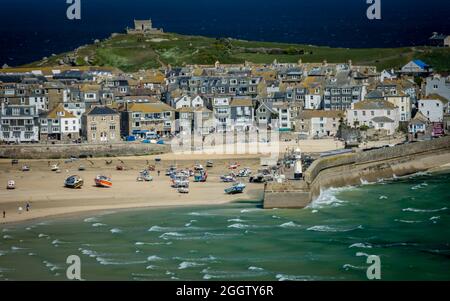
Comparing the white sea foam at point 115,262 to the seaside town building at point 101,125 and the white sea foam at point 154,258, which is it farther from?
the seaside town building at point 101,125

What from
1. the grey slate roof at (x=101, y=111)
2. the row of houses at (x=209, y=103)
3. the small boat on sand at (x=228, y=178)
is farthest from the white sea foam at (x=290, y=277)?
the grey slate roof at (x=101, y=111)

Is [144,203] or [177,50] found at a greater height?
[177,50]

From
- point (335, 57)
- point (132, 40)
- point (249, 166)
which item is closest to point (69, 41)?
point (132, 40)

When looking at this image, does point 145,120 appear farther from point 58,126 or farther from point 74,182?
point 74,182

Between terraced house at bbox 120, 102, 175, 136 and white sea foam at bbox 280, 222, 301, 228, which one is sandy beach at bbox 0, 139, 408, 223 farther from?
terraced house at bbox 120, 102, 175, 136

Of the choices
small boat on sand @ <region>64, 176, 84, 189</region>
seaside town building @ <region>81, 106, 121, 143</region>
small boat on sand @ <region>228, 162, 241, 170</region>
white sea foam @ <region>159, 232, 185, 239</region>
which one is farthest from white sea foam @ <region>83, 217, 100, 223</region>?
seaside town building @ <region>81, 106, 121, 143</region>
